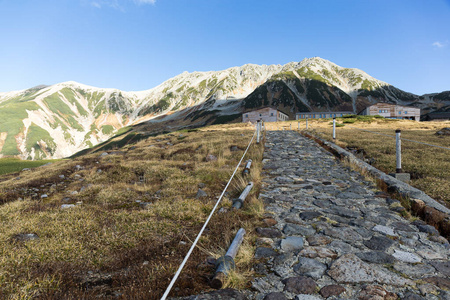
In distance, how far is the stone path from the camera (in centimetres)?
274

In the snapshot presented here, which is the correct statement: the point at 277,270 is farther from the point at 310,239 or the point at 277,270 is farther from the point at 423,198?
the point at 423,198

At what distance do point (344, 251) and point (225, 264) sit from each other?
75.4 inches

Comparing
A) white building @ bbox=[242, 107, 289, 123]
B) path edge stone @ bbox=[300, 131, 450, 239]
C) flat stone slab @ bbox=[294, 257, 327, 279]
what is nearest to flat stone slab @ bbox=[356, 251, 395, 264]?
flat stone slab @ bbox=[294, 257, 327, 279]

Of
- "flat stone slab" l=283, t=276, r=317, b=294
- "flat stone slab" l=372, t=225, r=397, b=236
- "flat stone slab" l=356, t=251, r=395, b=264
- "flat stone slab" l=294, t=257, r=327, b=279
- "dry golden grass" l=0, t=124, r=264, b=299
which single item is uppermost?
"dry golden grass" l=0, t=124, r=264, b=299

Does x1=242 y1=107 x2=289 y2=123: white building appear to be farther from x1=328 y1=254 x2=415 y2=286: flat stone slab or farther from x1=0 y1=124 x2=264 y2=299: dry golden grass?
x1=328 y1=254 x2=415 y2=286: flat stone slab

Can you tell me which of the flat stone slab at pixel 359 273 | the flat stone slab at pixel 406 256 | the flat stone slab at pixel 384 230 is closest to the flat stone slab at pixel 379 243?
the flat stone slab at pixel 406 256

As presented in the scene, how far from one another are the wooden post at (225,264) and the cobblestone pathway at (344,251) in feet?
0.63

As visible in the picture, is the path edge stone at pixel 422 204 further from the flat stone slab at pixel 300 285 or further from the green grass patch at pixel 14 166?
the green grass patch at pixel 14 166

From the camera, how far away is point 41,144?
172 meters

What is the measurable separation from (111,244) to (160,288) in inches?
71.6

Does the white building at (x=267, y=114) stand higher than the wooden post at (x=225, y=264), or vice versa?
the white building at (x=267, y=114)

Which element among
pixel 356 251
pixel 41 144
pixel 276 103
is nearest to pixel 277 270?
pixel 356 251

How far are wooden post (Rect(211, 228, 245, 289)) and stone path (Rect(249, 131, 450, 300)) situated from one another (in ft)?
1.17

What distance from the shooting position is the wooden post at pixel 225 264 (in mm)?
2812
